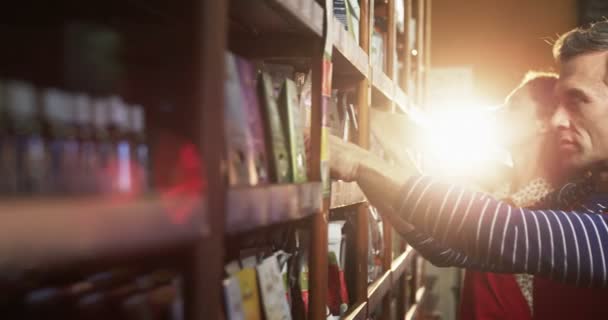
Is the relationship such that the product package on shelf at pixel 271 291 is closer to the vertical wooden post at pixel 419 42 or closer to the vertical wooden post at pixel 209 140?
the vertical wooden post at pixel 209 140

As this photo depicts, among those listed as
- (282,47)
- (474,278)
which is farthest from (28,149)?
(474,278)

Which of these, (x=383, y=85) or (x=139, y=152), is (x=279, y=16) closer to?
(x=139, y=152)

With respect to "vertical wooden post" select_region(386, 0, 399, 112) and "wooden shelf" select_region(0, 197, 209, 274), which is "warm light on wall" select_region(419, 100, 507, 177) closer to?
"vertical wooden post" select_region(386, 0, 399, 112)

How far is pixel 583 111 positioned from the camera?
166cm

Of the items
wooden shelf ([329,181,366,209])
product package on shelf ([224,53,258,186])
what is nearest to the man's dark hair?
wooden shelf ([329,181,366,209])

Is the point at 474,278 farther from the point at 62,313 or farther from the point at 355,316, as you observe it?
the point at 62,313

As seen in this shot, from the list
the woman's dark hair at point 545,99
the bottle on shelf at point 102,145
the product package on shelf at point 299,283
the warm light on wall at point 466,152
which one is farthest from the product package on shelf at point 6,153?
the warm light on wall at point 466,152

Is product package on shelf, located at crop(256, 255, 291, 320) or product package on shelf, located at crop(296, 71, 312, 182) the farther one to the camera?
product package on shelf, located at crop(296, 71, 312, 182)

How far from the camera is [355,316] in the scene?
60.2 inches

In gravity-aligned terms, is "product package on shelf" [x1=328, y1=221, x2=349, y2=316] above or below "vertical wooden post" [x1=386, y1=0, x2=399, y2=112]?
below

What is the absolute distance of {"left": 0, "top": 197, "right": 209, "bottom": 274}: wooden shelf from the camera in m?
0.42

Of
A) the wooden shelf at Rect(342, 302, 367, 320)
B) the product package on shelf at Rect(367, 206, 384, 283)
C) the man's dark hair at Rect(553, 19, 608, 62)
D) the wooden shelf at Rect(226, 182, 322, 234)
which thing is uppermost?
the man's dark hair at Rect(553, 19, 608, 62)

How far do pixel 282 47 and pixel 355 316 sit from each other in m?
0.86

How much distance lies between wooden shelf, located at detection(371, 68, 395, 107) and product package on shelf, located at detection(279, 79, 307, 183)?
777 mm
